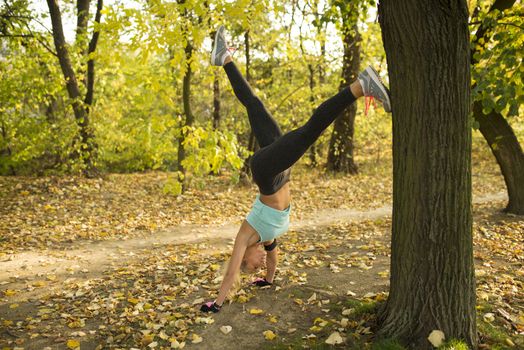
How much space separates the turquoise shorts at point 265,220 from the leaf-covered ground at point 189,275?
0.81 meters

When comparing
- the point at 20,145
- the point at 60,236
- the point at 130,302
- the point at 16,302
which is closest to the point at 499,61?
the point at 130,302

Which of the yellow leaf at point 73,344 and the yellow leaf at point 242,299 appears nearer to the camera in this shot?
the yellow leaf at point 73,344

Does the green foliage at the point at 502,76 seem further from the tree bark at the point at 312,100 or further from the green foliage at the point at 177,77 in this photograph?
the tree bark at the point at 312,100

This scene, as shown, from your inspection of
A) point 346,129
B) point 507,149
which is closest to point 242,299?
point 507,149

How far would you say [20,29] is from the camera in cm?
1175

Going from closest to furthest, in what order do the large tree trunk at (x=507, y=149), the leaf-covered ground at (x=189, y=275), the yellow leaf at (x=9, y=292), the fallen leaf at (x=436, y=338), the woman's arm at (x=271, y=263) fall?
the fallen leaf at (x=436, y=338), the leaf-covered ground at (x=189, y=275), the woman's arm at (x=271, y=263), the yellow leaf at (x=9, y=292), the large tree trunk at (x=507, y=149)

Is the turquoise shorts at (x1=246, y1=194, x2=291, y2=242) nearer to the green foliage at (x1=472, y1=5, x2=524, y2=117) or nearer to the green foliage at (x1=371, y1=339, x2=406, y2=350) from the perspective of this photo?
the green foliage at (x1=371, y1=339, x2=406, y2=350)

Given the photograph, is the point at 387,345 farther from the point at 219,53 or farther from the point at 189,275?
the point at 219,53

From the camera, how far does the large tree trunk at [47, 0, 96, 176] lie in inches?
471

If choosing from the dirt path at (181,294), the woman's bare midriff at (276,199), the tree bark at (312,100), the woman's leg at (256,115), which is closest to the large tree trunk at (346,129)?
the tree bark at (312,100)

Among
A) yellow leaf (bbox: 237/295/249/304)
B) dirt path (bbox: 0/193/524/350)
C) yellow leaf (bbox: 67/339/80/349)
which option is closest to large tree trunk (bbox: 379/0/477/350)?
dirt path (bbox: 0/193/524/350)

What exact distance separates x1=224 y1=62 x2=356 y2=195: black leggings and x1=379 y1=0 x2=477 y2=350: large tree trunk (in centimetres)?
56

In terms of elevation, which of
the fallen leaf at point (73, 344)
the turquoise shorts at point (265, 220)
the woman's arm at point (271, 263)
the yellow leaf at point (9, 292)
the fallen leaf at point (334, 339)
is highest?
the turquoise shorts at point (265, 220)

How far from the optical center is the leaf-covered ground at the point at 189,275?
3.84 meters
